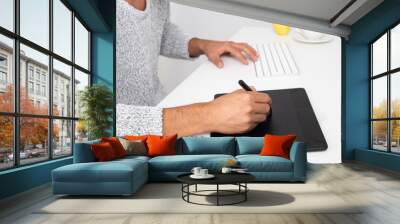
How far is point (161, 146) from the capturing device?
6207 millimetres

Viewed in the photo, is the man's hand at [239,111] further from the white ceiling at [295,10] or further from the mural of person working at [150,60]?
the white ceiling at [295,10]

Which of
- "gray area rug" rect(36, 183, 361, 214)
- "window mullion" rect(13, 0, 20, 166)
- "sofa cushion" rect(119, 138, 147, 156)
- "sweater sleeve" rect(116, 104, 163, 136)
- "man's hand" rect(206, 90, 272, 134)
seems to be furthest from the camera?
"sweater sleeve" rect(116, 104, 163, 136)

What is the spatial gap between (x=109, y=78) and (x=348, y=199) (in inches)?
212

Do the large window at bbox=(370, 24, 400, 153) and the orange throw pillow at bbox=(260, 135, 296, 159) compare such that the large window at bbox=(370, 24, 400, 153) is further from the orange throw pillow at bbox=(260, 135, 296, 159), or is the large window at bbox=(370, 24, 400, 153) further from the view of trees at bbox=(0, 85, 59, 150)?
the view of trees at bbox=(0, 85, 59, 150)

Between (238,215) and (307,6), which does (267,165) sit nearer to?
→ (238,215)

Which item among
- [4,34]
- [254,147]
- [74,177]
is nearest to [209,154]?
[254,147]

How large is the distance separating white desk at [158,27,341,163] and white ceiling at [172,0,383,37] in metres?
0.30

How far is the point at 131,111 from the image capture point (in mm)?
7410

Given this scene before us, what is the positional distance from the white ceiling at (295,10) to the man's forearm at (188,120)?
1979 mm

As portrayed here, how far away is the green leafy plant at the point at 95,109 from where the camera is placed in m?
7.20

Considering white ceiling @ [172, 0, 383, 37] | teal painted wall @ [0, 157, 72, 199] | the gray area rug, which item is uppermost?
white ceiling @ [172, 0, 383, 37]

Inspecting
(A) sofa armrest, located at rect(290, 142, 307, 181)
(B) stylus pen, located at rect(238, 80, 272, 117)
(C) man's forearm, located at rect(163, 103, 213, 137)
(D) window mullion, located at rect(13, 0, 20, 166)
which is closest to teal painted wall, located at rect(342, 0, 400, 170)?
(B) stylus pen, located at rect(238, 80, 272, 117)

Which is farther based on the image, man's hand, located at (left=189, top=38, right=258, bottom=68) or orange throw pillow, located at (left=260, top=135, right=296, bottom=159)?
man's hand, located at (left=189, top=38, right=258, bottom=68)

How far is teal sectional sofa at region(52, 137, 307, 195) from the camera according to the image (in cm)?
452
